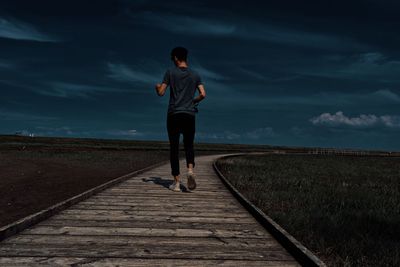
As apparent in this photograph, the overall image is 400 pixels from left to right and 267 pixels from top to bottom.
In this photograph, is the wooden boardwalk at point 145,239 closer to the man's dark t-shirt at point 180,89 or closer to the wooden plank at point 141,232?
the wooden plank at point 141,232

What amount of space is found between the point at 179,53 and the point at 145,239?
3.86 m

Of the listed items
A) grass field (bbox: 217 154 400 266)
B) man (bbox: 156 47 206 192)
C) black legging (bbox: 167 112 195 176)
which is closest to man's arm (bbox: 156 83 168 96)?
man (bbox: 156 47 206 192)

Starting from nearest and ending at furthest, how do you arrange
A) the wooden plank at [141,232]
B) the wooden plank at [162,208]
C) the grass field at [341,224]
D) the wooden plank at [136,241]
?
the wooden plank at [136,241] → the wooden plank at [141,232] → the grass field at [341,224] → the wooden plank at [162,208]

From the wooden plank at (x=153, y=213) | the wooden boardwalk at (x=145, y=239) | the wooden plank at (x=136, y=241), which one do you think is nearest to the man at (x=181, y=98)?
the wooden boardwalk at (x=145, y=239)

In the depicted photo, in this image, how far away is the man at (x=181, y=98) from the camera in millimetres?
6098

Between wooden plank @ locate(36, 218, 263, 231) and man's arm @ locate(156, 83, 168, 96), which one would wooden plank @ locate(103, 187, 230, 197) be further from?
wooden plank @ locate(36, 218, 263, 231)

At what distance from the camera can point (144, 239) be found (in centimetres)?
329

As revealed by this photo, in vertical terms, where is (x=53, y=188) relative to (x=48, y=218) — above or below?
below

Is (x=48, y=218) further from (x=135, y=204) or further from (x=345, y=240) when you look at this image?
(x=345, y=240)

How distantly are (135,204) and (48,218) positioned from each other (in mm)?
1431

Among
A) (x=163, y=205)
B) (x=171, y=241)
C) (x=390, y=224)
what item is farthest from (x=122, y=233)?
(x=390, y=224)

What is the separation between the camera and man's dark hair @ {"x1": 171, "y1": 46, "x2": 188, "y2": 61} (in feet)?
20.4

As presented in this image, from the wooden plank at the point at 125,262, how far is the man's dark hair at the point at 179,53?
4.24 m

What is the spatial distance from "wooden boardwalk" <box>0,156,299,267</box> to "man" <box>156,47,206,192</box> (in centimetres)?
145
